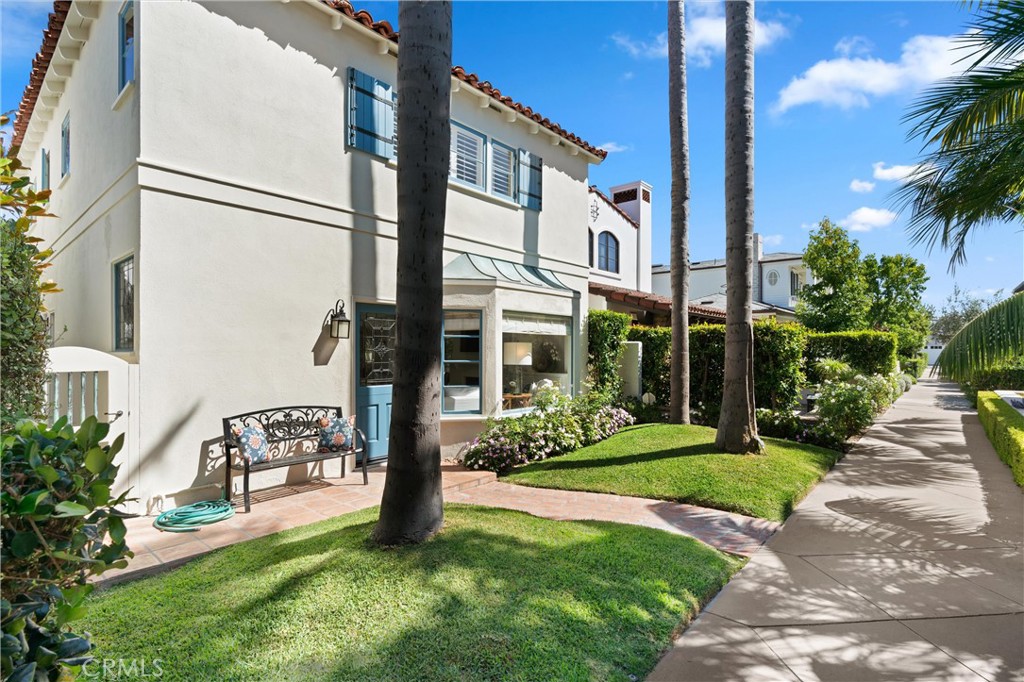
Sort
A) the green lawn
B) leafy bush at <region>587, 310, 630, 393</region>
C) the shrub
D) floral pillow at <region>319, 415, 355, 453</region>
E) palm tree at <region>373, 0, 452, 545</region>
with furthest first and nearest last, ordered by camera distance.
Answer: leafy bush at <region>587, 310, 630, 393</region> < the shrub < floral pillow at <region>319, 415, 355, 453</region> < the green lawn < palm tree at <region>373, 0, 452, 545</region>

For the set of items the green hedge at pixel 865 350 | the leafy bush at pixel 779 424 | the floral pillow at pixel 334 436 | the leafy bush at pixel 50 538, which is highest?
the green hedge at pixel 865 350

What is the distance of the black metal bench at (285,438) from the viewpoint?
6758 millimetres

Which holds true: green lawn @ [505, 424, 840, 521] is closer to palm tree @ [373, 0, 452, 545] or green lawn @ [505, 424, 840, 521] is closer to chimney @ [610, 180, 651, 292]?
palm tree @ [373, 0, 452, 545]

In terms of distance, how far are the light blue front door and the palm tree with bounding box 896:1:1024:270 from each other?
8.63 meters

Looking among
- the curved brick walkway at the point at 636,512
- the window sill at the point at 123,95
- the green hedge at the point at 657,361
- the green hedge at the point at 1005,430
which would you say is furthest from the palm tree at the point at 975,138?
the window sill at the point at 123,95

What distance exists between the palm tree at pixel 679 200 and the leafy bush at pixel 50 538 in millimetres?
11617

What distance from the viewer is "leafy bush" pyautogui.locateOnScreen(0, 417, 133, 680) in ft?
6.02

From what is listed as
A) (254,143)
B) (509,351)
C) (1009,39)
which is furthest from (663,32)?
(254,143)

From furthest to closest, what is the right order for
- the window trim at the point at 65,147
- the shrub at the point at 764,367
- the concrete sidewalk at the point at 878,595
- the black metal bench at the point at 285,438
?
the shrub at the point at 764,367 < the window trim at the point at 65,147 < the black metal bench at the point at 285,438 < the concrete sidewalk at the point at 878,595

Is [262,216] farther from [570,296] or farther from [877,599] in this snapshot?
[877,599]

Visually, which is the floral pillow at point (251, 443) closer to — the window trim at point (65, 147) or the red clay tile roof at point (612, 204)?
the window trim at point (65, 147)

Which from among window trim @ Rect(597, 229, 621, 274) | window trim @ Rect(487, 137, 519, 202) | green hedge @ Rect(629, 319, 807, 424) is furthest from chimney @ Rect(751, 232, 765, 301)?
window trim @ Rect(487, 137, 519, 202)

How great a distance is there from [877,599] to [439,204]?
5.18 m

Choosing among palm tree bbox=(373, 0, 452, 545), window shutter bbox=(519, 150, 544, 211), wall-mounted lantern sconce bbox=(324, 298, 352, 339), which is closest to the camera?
palm tree bbox=(373, 0, 452, 545)
